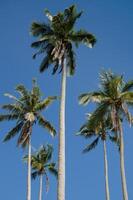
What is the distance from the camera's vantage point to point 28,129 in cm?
4628

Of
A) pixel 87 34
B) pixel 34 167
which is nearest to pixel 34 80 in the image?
pixel 87 34

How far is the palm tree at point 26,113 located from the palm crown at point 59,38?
26.4 feet

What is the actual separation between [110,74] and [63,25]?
5.57 meters

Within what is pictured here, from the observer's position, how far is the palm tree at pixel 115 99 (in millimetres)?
37250

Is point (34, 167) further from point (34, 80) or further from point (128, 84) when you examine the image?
point (128, 84)

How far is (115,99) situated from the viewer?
37.8m

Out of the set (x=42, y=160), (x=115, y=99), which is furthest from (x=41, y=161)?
(x=115, y=99)

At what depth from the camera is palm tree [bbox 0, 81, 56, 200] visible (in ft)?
151

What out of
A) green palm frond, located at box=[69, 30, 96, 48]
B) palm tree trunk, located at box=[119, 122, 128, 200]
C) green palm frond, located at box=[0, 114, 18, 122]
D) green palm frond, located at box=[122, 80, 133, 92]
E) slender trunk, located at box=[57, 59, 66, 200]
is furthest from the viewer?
green palm frond, located at box=[0, 114, 18, 122]

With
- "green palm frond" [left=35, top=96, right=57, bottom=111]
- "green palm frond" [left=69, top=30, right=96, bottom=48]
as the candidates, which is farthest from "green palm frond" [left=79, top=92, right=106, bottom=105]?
"green palm frond" [left=35, top=96, right=57, bottom=111]

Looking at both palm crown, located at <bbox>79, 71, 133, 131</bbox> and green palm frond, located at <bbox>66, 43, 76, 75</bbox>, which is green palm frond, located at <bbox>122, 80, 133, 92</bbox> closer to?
palm crown, located at <bbox>79, 71, 133, 131</bbox>

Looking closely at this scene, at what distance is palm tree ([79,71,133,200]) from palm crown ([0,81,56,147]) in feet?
30.8

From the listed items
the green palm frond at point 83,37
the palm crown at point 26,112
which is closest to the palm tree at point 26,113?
the palm crown at point 26,112

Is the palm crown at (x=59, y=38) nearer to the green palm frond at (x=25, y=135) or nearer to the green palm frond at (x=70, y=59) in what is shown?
the green palm frond at (x=70, y=59)
